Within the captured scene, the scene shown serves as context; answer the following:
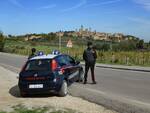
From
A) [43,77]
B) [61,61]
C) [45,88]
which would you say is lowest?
[45,88]

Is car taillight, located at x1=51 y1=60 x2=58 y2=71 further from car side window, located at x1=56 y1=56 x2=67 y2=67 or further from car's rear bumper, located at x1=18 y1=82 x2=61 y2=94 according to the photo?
car's rear bumper, located at x1=18 y1=82 x2=61 y2=94

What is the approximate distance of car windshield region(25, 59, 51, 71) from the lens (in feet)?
46.1

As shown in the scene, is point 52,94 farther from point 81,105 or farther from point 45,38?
point 45,38

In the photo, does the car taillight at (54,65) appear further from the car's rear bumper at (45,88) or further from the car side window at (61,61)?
the car's rear bumper at (45,88)

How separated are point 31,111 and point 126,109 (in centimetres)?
265

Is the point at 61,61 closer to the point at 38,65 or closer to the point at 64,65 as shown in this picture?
the point at 64,65

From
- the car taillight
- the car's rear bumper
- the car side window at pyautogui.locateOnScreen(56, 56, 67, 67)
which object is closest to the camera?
the car's rear bumper

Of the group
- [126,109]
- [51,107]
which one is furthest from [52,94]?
[126,109]

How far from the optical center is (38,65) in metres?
14.2

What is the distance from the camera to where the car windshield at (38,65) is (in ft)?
46.1

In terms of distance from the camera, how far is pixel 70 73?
15.7 m

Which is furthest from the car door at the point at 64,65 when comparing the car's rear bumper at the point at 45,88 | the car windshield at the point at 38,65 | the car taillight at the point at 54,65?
the car's rear bumper at the point at 45,88

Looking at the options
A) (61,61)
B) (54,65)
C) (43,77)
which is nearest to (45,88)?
(43,77)

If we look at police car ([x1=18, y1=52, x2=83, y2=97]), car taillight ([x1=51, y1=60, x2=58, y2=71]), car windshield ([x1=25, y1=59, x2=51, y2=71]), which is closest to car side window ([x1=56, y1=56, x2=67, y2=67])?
police car ([x1=18, y1=52, x2=83, y2=97])
